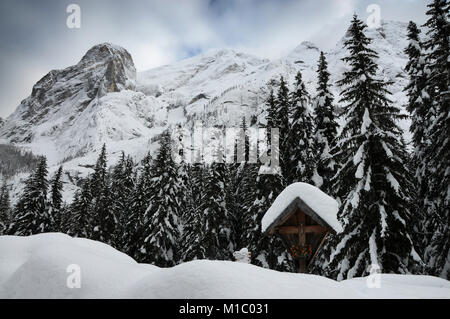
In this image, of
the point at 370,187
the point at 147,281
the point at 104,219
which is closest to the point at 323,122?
the point at 370,187

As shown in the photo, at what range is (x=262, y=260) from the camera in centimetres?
2155

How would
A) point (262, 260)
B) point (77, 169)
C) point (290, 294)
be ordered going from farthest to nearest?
1. point (77, 169)
2. point (262, 260)
3. point (290, 294)

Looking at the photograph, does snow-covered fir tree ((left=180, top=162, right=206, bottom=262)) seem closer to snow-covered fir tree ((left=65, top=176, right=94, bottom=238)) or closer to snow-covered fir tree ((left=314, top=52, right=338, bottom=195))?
snow-covered fir tree ((left=65, top=176, right=94, bottom=238))

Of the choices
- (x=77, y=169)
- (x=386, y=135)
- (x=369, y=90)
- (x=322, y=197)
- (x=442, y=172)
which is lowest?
(x=322, y=197)

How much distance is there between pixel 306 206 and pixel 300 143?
15.5m

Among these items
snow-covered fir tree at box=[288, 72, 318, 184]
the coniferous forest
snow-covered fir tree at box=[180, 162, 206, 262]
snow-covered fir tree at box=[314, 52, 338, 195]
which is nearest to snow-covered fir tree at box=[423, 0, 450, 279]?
the coniferous forest

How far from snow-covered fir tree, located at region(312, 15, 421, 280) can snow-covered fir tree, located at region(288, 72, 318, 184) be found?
23.6ft

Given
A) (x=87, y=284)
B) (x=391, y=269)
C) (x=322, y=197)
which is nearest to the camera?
(x=87, y=284)

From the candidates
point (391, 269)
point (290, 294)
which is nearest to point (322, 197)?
point (290, 294)

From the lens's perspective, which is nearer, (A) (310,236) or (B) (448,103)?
(A) (310,236)

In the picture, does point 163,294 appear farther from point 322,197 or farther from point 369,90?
point 369,90

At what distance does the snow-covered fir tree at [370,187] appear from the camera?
12062 millimetres

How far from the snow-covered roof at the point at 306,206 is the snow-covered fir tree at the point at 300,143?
45.8ft

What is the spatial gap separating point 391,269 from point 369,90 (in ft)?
27.1
